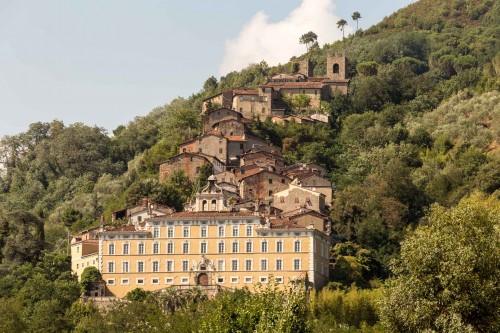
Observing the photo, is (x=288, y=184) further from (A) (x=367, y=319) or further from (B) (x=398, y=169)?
(A) (x=367, y=319)

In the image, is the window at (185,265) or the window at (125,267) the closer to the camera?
the window at (185,265)

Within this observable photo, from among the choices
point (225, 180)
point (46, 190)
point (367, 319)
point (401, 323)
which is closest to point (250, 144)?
point (225, 180)

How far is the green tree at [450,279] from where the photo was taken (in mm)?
48781

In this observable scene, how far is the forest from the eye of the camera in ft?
163

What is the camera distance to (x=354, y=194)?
9231 cm

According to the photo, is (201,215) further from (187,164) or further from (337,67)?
(337,67)

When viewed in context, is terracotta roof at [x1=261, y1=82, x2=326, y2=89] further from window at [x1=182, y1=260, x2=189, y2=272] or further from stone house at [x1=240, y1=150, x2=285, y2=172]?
window at [x1=182, y1=260, x2=189, y2=272]

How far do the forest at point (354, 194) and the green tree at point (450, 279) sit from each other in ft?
0.20

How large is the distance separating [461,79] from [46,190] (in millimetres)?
44817

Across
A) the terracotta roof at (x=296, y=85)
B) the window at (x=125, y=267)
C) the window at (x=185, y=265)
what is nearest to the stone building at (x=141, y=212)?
the window at (x=125, y=267)

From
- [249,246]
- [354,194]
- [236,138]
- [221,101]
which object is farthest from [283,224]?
[221,101]

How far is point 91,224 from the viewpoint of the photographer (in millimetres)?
104500

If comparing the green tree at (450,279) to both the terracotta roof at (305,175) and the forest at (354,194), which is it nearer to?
the forest at (354,194)

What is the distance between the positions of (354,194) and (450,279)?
43.2m
